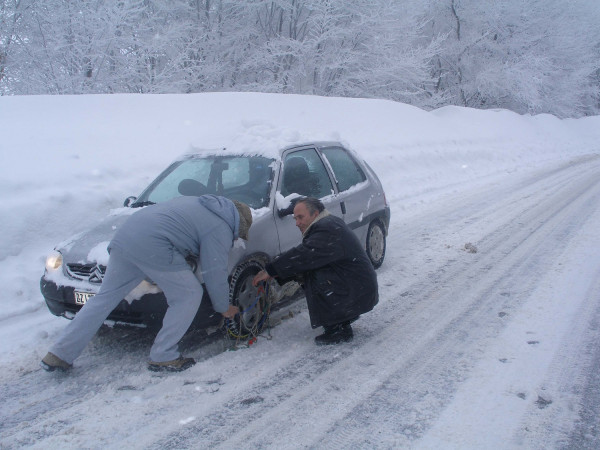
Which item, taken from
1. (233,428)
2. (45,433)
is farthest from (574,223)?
(45,433)

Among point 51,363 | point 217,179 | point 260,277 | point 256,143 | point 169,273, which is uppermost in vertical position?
point 256,143

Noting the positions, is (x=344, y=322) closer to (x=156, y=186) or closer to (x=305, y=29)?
(x=156, y=186)

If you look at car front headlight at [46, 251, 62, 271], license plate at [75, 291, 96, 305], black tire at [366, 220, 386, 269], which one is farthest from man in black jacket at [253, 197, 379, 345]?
black tire at [366, 220, 386, 269]

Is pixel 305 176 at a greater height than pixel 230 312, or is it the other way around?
pixel 305 176

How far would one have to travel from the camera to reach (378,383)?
11.0ft

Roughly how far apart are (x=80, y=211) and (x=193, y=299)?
144 inches

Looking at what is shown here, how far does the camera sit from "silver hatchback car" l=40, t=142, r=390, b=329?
3770mm

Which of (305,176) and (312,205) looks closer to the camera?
(312,205)

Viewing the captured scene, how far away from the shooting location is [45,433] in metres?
2.84

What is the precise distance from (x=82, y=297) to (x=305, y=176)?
7.86 ft

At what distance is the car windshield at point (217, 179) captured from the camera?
4.64 m

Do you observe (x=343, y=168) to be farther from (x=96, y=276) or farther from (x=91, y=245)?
(x=96, y=276)

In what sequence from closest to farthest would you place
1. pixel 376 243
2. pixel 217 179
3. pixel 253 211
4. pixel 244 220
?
pixel 244 220
pixel 253 211
pixel 217 179
pixel 376 243

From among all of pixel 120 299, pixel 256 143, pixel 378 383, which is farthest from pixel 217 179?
pixel 378 383
